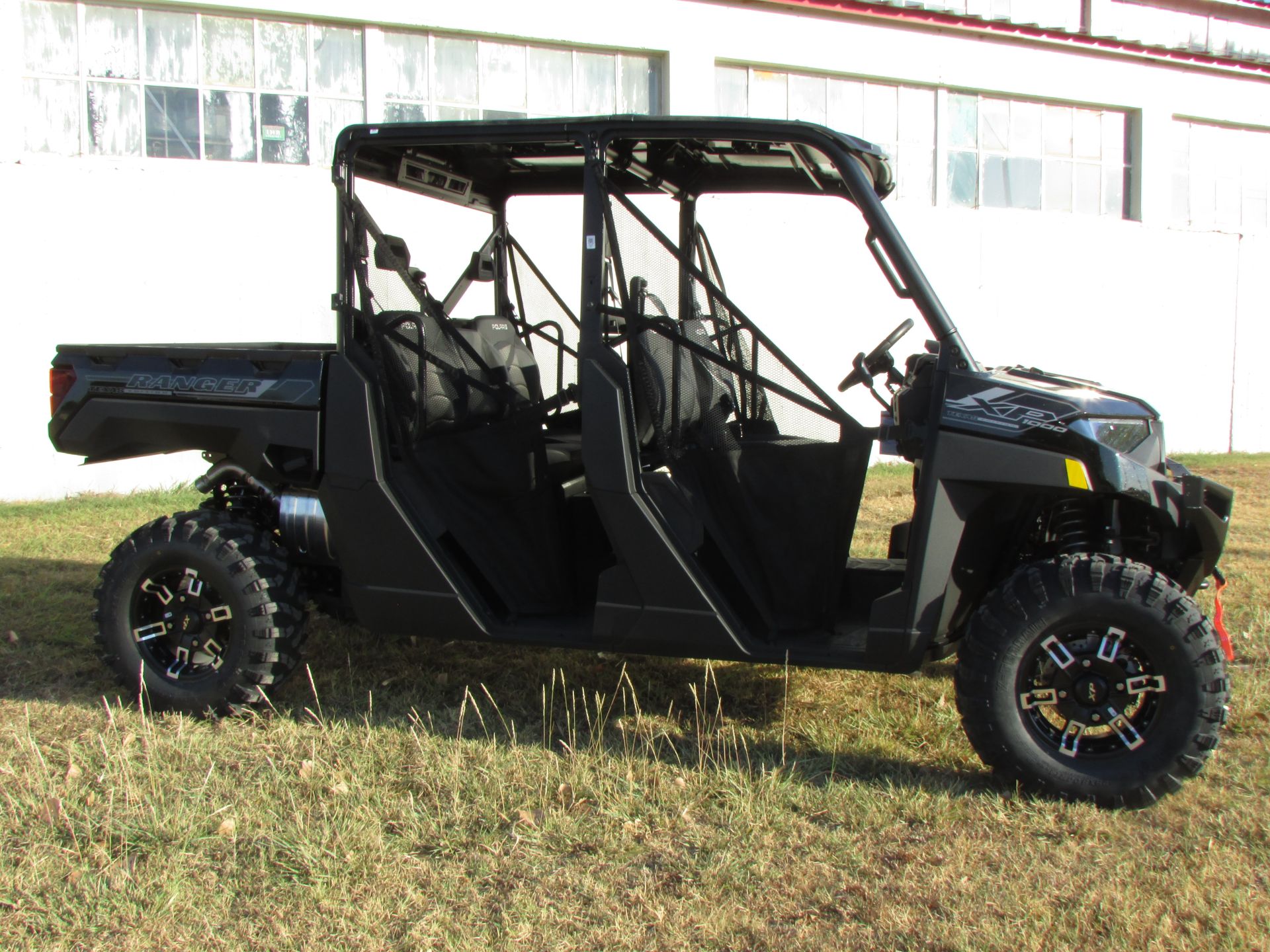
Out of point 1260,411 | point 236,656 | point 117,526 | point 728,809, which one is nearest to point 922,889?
point 728,809

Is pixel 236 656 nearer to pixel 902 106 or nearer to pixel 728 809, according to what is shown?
pixel 728 809

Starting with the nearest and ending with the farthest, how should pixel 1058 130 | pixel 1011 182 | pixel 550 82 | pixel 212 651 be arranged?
pixel 212 651
pixel 550 82
pixel 1011 182
pixel 1058 130

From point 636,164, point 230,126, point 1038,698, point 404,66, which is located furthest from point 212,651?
point 404,66

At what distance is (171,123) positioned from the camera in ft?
32.3

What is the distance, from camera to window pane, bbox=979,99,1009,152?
12.8 m

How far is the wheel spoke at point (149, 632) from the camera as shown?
4.32 metres

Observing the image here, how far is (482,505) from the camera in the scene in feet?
13.8

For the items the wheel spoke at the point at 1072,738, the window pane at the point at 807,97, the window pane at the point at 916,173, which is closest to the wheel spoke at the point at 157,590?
the wheel spoke at the point at 1072,738

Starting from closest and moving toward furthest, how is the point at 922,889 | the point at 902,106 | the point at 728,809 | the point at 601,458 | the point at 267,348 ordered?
the point at 922,889, the point at 728,809, the point at 601,458, the point at 267,348, the point at 902,106

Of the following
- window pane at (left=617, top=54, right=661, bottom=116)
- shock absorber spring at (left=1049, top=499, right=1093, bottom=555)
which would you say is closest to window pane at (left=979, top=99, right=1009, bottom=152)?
window pane at (left=617, top=54, right=661, bottom=116)

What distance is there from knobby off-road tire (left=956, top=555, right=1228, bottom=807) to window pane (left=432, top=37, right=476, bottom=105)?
8.47 meters

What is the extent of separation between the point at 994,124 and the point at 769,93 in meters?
2.82

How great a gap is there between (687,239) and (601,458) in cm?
118

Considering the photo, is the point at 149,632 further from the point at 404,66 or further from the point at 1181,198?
the point at 1181,198
